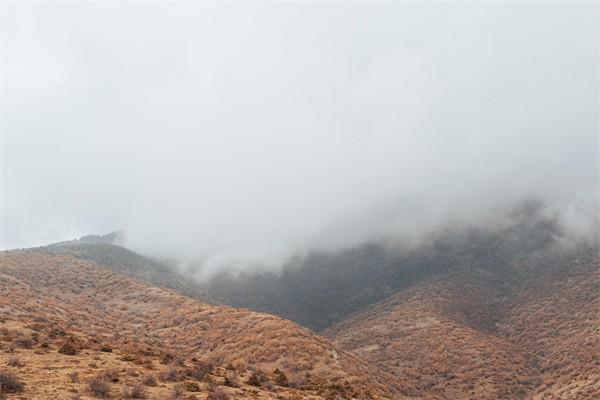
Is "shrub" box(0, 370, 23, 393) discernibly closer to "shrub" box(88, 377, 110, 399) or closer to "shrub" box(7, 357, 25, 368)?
"shrub" box(88, 377, 110, 399)

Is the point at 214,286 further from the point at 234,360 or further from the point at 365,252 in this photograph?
the point at 234,360

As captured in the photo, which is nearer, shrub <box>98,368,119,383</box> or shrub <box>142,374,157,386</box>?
shrub <box>98,368,119,383</box>

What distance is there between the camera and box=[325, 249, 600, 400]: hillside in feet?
185

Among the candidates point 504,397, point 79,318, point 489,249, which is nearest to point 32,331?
point 79,318

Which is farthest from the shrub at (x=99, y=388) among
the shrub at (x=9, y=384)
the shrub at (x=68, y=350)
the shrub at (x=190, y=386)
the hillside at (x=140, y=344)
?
the shrub at (x=68, y=350)

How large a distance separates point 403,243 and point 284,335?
12413 cm

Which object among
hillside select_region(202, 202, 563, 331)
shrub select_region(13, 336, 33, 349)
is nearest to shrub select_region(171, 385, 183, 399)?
shrub select_region(13, 336, 33, 349)

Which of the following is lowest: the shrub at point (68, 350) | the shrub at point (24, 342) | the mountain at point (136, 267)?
the shrub at point (68, 350)

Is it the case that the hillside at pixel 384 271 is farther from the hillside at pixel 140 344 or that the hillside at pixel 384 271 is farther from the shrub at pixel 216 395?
the shrub at pixel 216 395

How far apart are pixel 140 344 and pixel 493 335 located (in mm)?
62718

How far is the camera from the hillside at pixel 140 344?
20656 mm

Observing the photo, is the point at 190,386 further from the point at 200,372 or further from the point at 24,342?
the point at 24,342

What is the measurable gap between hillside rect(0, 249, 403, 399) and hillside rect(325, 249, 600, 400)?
52.0 ft

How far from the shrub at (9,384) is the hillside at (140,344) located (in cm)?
36
